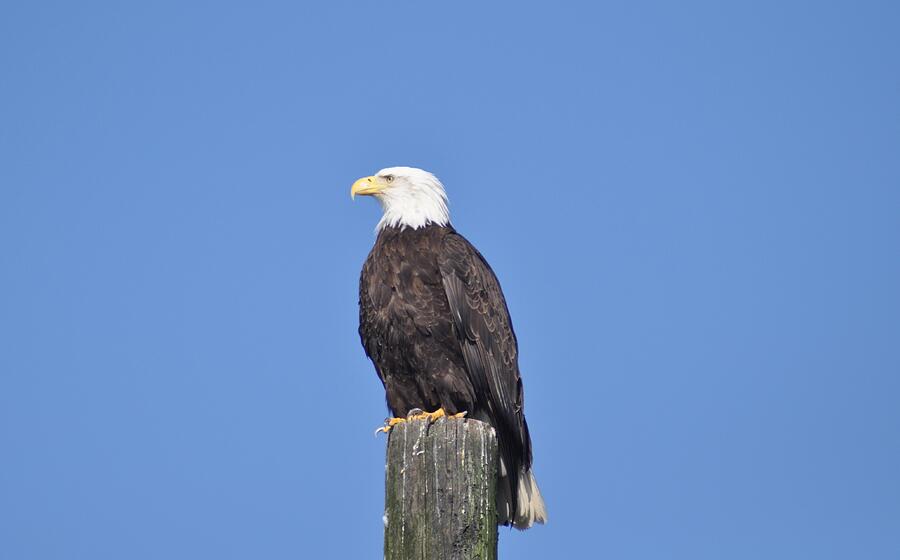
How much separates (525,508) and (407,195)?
86.9 inches

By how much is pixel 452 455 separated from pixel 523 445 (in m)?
1.94

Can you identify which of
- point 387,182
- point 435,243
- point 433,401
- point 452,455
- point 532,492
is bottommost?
point 452,455

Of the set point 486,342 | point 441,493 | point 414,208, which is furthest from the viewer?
point 414,208

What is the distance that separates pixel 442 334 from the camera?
5.74 meters

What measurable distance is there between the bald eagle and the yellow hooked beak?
0.76 meters

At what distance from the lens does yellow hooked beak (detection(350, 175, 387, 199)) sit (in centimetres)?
676

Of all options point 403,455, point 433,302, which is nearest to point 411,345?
point 433,302

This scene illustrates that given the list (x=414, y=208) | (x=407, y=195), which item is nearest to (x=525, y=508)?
(x=414, y=208)

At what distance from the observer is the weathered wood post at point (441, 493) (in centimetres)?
341

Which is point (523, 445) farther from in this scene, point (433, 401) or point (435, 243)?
point (435, 243)

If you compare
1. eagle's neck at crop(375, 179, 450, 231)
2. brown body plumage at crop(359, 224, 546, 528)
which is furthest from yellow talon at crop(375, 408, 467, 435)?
eagle's neck at crop(375, 179, 450, 231)

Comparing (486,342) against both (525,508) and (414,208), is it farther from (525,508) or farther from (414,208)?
(414,208)

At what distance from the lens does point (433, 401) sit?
19.1ft

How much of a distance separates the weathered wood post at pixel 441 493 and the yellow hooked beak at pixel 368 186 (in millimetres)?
3215
